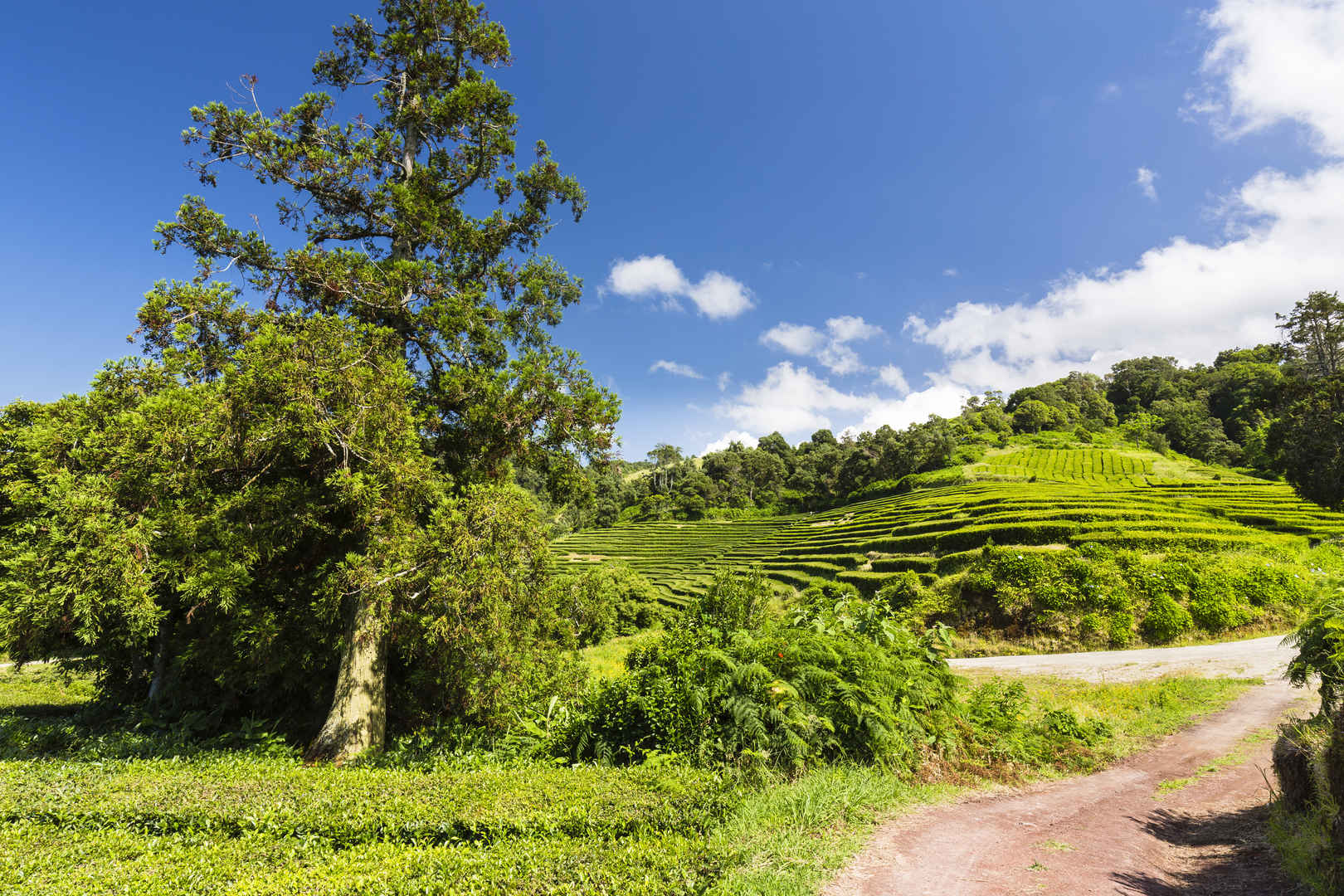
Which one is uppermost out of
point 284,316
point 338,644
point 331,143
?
point 331,143

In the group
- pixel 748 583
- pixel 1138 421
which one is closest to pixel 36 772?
pixel 748 583

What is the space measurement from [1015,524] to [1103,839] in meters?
29.1

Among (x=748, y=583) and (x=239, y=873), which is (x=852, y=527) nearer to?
(x=748, y=583)

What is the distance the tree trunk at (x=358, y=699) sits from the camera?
326 inches

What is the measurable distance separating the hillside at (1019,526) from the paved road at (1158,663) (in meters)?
7.21

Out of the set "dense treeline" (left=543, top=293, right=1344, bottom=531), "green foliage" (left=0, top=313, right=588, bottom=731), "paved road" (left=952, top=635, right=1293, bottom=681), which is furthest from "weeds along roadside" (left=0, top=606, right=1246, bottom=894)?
"dense treeline" (left=543, top=293, right=1344, bottom=531)

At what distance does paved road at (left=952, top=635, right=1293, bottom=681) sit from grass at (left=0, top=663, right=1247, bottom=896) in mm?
10613

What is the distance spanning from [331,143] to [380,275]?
3.57 meters

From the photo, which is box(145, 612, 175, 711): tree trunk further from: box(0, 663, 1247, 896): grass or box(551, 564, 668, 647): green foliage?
box(551, 564, 668, 647): green foliage

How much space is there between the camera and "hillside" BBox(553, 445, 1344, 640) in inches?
1042

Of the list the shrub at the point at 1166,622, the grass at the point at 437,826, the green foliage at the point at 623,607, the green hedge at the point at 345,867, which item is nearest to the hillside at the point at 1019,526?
the shrub at the point at 1166,622

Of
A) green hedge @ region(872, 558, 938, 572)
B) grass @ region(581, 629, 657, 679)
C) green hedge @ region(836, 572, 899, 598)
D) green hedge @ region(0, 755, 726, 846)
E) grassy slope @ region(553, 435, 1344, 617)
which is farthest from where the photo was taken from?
green hedge @ region(836, 572, 899, 598)

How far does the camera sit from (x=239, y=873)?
155 inches

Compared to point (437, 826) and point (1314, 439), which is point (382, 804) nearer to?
Result: point (437, 826)
